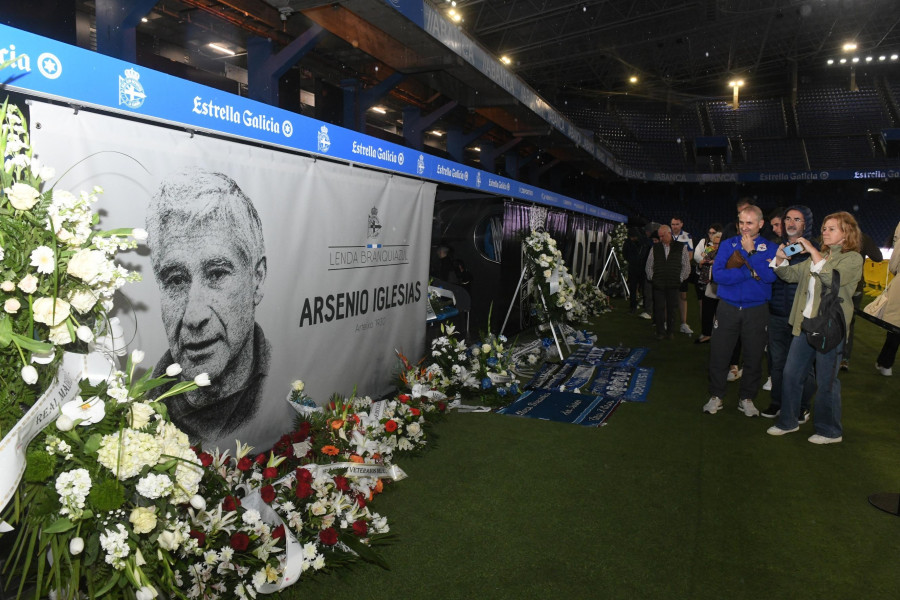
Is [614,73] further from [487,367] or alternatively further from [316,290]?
[316,290]

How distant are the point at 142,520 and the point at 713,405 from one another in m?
4.46

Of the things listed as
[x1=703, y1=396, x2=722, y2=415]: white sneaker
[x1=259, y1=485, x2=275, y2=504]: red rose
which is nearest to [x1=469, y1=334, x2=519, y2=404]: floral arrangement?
[x1=703, y1=396, x2=722, y2=415]: white sneaker

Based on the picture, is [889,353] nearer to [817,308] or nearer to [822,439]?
[822,439]

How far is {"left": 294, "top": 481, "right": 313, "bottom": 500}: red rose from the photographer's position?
2645 mm

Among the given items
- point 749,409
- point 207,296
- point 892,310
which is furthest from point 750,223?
point 207,296

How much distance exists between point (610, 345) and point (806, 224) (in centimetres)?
373

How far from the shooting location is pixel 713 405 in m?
4.88

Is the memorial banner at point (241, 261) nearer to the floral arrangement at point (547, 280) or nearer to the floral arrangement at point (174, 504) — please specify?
the floral arrangement at point (174, 504)

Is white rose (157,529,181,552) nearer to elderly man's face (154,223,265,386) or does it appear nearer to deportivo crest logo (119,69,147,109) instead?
elderly man's face (154,223,265,386)

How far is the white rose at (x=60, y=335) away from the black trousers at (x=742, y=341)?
437 cm

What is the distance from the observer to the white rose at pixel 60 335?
156 cm

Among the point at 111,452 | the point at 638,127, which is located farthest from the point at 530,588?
the point at 638,127

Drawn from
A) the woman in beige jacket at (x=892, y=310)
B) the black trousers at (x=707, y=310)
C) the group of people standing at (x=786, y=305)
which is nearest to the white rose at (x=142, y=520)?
the group of people standing at (x=786, y=305)

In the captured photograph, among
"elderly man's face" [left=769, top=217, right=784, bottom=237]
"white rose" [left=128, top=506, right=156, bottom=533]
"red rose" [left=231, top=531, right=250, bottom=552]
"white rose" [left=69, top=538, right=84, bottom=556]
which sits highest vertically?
"elderly man's face" [left=769, top=217, right=784, bottom=237]
